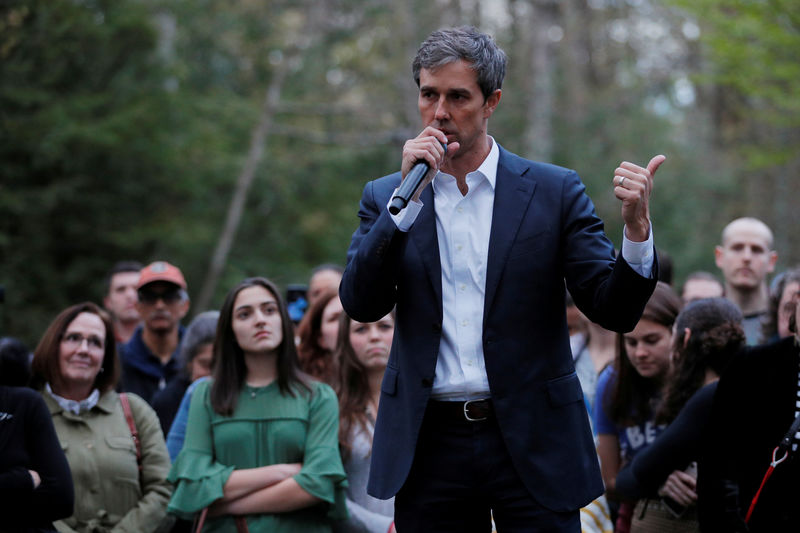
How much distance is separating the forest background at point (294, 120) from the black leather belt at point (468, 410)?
747cm

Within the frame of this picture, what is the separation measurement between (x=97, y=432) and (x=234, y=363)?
0.83 meters

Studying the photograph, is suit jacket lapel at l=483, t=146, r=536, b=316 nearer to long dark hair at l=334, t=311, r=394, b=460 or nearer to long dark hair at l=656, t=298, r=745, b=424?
long dark hair at l=656, t=298, r=745, b=424

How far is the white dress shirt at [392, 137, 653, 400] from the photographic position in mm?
3150

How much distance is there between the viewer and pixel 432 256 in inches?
126

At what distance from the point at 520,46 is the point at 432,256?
19.9m

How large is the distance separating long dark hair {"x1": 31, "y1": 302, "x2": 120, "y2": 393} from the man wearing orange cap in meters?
1.08

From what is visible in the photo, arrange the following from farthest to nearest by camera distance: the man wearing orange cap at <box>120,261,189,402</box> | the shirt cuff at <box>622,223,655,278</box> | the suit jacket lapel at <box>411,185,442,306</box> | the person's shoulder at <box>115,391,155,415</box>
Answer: the man wearing orange cap at <box>120,261,189,402</box> < the person's shoulder at <box>115,391,155,415</box> < the suit jacket lapel at <box>411,185,442,306</box> < the shirt cuff at <box>622,223,655,278</box>

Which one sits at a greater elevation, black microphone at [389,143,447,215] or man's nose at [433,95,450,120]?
man's nose at [433,95,450,120]

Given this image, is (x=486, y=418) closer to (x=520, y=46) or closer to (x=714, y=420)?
(x=714, y=420)

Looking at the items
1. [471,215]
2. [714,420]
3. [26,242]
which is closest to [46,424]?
[471,215]

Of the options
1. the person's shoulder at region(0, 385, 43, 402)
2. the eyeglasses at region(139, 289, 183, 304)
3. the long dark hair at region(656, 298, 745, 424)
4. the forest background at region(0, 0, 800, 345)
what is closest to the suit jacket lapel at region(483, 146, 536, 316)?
the long dark hair at region(656, 298, 745, 424)

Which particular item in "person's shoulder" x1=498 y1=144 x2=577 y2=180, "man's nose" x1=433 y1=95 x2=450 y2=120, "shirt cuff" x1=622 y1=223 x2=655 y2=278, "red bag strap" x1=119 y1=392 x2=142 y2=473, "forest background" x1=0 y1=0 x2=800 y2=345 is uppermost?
"forest background" x1=0 y1=0 x2=800 y2=345

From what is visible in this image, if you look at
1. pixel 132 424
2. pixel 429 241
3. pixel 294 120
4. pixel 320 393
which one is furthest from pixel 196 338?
pixel 294 120

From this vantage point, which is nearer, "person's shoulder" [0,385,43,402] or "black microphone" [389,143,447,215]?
"black microphone" [389,143,447,215]
